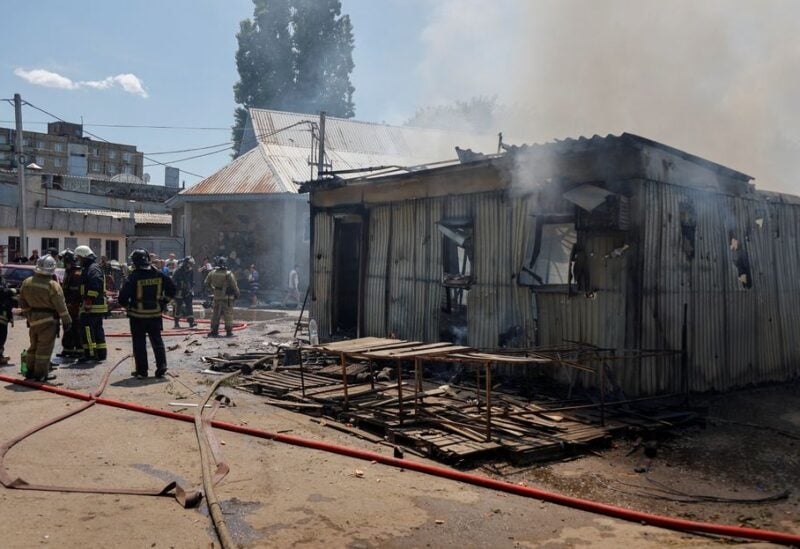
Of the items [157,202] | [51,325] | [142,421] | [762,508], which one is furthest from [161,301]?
[157,202]

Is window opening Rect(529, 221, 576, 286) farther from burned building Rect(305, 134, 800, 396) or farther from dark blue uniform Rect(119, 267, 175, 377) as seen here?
dark blue uniform Rect(119, 267, 175, 377)

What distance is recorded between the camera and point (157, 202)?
44844 millimetres

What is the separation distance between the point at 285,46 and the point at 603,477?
1771 inches

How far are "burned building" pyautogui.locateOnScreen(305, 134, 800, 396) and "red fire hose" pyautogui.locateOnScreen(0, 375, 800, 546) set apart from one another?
12.1 feet

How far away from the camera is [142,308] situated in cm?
973

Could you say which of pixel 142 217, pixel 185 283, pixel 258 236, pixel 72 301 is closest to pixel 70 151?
pixel 142 217

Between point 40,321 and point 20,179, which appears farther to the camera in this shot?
point 20,179

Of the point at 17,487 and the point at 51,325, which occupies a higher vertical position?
the point at 51,325

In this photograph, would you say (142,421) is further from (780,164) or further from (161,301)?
(780,164)

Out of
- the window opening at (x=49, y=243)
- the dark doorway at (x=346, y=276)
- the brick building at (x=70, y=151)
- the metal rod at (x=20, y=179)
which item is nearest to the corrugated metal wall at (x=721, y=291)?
the dark doorway at (x=346, y=276)

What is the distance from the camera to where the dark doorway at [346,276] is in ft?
42.7

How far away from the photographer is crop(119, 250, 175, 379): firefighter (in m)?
9.70

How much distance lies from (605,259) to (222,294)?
948 cm

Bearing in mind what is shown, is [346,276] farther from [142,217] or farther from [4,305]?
[142,217]
